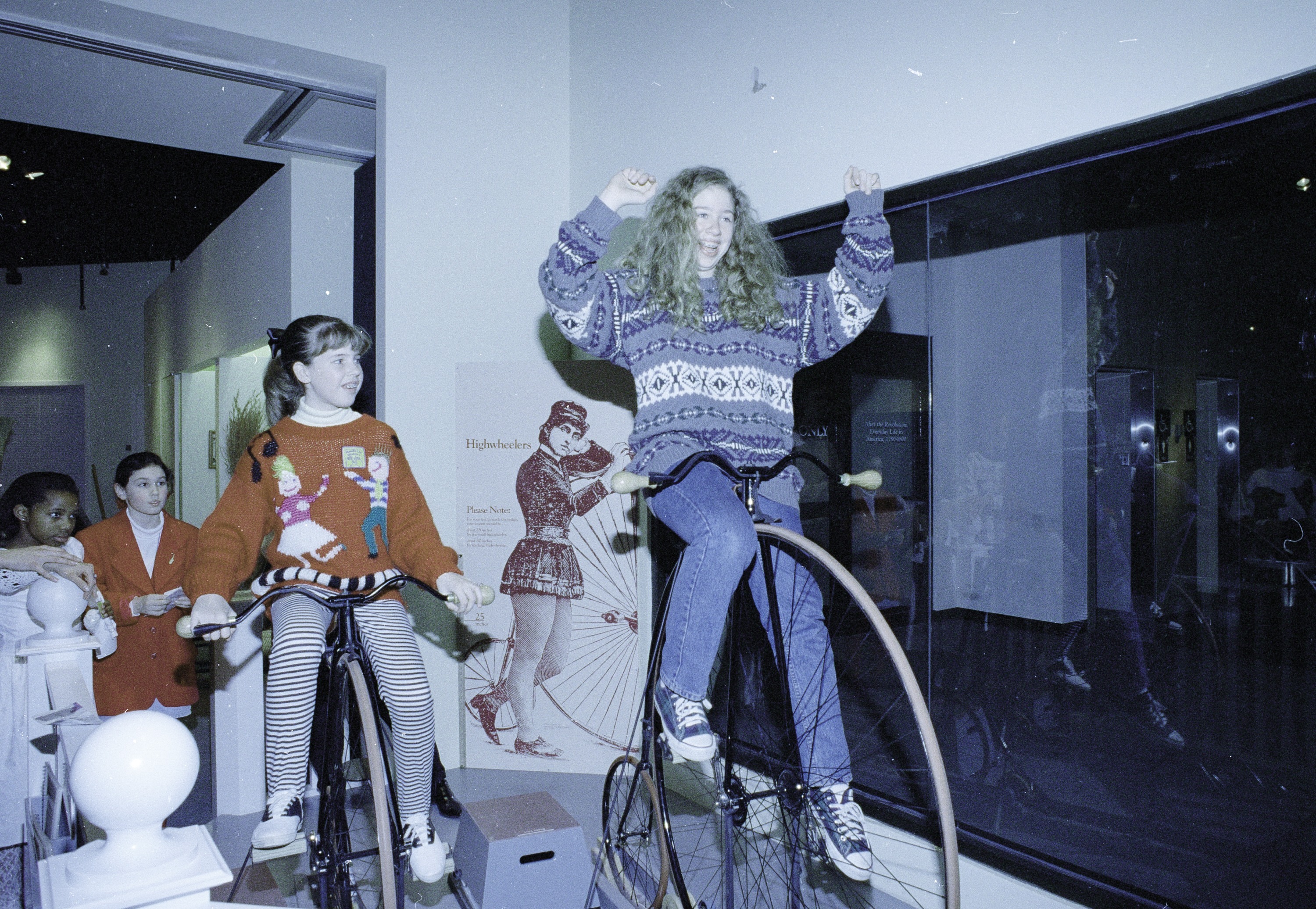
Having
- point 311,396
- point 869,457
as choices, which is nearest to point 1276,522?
point 869,457

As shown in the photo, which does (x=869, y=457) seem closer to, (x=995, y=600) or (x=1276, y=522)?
(x=995, y=600)

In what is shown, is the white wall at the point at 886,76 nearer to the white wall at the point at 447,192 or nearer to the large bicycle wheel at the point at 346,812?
the white wall at the point at 447,192

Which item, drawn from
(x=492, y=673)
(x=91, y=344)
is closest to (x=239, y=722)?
(x=492, y=673)

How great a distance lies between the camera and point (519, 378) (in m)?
3.91

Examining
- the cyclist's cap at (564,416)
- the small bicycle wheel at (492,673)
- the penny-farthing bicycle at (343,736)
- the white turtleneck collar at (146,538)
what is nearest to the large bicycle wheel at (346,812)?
the penny-farthing bicycle at (343,736)

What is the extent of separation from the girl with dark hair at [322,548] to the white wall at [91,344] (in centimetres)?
310

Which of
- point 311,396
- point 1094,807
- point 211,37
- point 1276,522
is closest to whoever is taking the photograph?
point 1276,522

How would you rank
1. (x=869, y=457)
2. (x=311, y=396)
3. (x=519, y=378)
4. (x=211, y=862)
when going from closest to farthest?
1. (x=211, y=862)
2. (x=311, y=396)
3. (x=869, y=457)
4. (x=519, y=378)

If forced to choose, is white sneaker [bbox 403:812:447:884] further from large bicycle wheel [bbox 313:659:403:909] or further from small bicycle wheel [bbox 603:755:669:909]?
small bicycle wheel [bbox 603:755:669:909]

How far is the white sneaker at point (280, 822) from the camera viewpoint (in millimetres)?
2102

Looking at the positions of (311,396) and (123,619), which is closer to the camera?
(311,396)

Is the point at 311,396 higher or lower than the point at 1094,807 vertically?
higher

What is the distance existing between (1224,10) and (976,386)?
137cm

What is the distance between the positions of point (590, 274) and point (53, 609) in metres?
1.53
